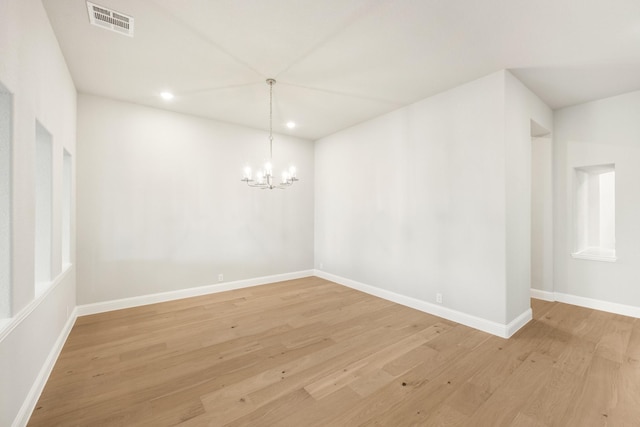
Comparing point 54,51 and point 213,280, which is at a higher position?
point 54,51

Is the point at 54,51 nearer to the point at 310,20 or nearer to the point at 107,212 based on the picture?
the point at 107,212

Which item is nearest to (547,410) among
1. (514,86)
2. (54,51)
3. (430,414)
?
(430,414)

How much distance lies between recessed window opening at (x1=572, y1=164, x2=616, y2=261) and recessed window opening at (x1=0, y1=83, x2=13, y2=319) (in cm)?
640

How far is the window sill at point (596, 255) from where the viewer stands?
12.5 ft

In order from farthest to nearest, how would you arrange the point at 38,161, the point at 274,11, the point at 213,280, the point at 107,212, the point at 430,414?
the point at 213,280 < the point at 107,212 < the point at 38,161 < the point at 274,11 < the point at 430,414

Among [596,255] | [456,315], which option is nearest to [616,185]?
[596,255]

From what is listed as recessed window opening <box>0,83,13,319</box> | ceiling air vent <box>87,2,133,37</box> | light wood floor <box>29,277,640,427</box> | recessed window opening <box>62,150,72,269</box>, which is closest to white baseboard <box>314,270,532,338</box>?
light wood floor <box>29,277,640,427</box>

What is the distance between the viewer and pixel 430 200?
3877 millimetres

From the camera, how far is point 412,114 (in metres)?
4.14

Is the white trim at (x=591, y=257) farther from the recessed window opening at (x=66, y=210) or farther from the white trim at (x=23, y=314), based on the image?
the recessed window opening at (x=66, y=210)

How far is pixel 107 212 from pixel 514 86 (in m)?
5.81

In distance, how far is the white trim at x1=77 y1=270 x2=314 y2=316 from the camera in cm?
380

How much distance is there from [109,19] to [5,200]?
5.78ft

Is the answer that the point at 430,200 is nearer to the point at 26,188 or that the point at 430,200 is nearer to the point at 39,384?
the point at 26,188
